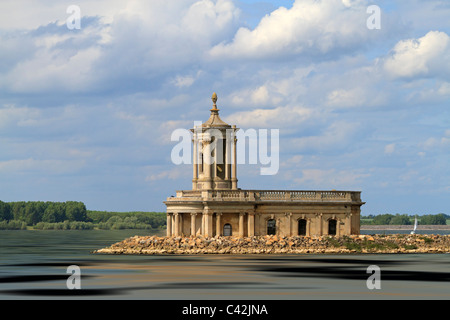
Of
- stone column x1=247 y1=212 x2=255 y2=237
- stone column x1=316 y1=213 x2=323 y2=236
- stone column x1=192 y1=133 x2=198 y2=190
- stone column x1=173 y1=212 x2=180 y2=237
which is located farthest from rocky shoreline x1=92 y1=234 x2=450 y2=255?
stone column x1=192 y1=133 x2=198 y2=190

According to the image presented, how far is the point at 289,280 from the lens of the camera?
56.0m

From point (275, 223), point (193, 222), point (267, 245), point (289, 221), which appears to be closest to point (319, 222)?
point (289, 221)

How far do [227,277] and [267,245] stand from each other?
24.8 metres

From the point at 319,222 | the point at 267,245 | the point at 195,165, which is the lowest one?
the point at 267,245

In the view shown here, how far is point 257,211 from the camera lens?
85000 mm

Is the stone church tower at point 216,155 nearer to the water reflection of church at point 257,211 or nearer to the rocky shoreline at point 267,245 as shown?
the water reflection of church at point 257,211

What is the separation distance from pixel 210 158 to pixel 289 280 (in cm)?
3284

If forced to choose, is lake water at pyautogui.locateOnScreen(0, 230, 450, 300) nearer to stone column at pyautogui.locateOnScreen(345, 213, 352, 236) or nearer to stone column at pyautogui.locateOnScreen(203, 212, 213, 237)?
stone column at pyautogui.locateOnScreen(345, 213, 352, 236)

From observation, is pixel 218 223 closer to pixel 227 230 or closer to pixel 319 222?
pixel 227 230

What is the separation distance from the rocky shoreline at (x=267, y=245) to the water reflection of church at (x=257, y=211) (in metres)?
1.73

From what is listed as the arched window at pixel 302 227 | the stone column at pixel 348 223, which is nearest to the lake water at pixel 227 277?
the stone column at pixel 348 223
